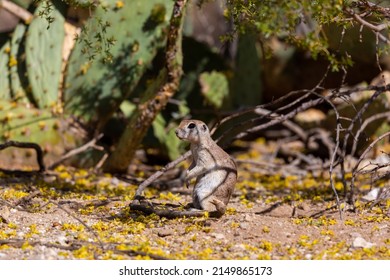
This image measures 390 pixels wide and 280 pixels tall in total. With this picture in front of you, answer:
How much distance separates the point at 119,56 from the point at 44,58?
0.80 m

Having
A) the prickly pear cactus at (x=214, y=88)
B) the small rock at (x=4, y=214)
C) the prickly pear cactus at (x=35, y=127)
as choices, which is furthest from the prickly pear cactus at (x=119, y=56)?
the small rock at (x=4, y=214)

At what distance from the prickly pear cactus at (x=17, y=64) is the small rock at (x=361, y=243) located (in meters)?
3.85

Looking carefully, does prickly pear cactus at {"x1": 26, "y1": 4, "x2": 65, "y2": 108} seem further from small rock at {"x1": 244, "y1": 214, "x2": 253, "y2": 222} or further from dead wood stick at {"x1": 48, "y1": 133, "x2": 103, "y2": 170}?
small rock at {"x1": 244, "y1": 214, "x2": 253, "y2": 222}

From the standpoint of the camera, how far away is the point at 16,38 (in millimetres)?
7477

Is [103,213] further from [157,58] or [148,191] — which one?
[157,58]

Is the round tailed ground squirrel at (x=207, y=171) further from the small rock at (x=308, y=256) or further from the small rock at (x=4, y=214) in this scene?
the small rock at (x=4, y=214)

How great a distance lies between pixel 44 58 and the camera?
7340 mm

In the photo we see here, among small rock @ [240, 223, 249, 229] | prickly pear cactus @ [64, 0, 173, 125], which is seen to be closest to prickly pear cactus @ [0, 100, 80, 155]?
prickly pear cactus @ [64, 0, 173, 125]

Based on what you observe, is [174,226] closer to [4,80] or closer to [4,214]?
[4,214]

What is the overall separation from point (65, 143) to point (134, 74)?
3.26ft

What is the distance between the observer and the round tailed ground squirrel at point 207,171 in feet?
17.9

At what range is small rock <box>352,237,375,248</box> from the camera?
4.90 m

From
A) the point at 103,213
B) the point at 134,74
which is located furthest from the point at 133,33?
the point at 103,213
